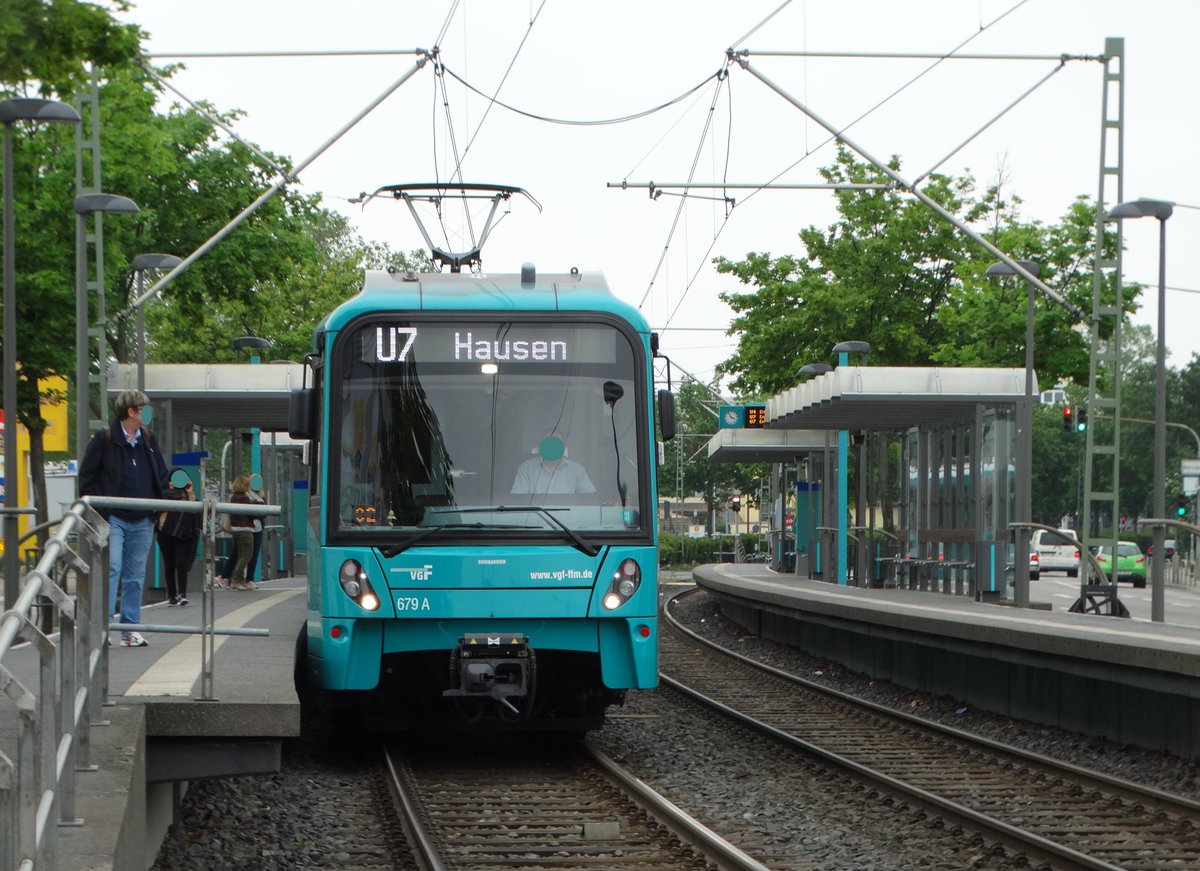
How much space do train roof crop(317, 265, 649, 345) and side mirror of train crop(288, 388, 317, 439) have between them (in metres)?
0.44

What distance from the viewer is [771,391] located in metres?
46.9

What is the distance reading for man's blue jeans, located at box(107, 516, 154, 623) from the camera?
34.5ft

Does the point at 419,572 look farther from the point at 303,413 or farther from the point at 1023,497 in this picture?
the point at 1023,497

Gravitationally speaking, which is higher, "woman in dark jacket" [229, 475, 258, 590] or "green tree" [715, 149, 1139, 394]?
"green tree" [715, 149, 1139, 394]

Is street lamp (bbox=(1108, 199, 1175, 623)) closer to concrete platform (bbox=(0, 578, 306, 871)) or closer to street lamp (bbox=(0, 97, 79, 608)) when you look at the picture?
street lamp (bbox=(0, 97, 79, 608))

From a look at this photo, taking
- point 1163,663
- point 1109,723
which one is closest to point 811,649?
point 1109,723

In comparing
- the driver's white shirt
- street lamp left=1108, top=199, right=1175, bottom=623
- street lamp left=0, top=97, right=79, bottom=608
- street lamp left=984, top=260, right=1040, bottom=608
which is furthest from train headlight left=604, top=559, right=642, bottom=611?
street lamp left=984, top=260, right=1040, bottom=608

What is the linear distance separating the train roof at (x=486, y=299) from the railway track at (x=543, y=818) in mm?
2816

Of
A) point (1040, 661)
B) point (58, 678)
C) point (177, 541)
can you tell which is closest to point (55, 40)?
point (58, 678)

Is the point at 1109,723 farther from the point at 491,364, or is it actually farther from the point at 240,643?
the point at 240,643

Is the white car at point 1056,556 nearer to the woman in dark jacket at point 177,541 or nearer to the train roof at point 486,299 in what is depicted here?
the woman in dark jacket at point 177,541

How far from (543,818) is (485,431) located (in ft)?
8.29

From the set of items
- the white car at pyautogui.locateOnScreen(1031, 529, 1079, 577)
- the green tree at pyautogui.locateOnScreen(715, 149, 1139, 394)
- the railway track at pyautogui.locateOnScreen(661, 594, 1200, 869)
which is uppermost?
the green tree at pyautogui.locateOnScreen(715, 149, 1139, 394)

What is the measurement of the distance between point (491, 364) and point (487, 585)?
139cm
